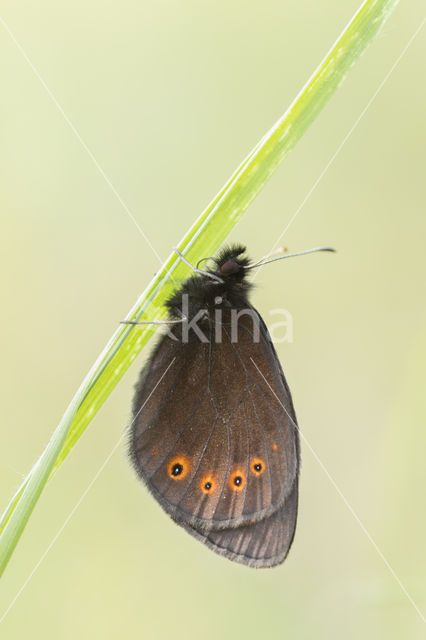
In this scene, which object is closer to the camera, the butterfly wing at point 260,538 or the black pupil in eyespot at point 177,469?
the butterfly wing at point 260,538

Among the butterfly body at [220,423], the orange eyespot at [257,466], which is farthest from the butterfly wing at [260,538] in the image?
the orange eyespot at [257,466]

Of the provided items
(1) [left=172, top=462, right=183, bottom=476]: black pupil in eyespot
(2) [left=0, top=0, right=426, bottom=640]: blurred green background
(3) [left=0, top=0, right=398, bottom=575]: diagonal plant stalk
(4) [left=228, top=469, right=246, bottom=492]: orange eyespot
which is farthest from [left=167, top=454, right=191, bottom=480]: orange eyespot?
(2) [left=0, top=0, right=426, bottom=640]: blurred green background

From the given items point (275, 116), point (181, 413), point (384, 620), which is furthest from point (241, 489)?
point (275, 116)

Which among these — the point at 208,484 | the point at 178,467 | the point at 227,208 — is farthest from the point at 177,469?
the point at 227,208

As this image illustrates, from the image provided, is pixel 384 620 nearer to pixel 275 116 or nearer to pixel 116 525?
pixel 116 525

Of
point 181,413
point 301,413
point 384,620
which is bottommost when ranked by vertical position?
point 384,620

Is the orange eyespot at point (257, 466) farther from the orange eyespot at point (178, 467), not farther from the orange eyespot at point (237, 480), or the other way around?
the orange eyespot at point (178, 467)

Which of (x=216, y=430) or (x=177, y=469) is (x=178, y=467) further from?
(x=216, y=430)
